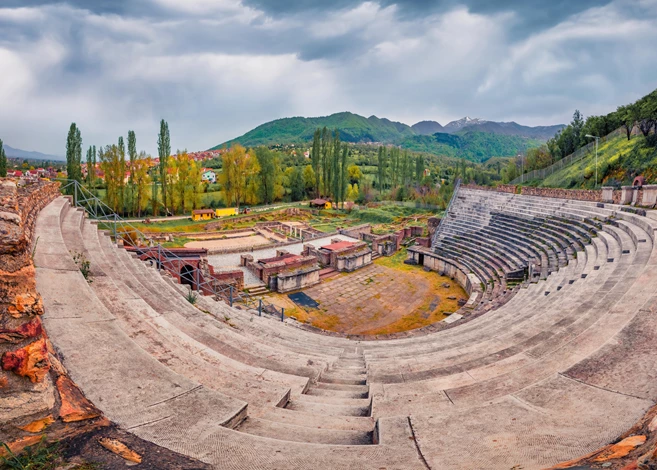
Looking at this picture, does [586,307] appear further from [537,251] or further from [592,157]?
[592,157]

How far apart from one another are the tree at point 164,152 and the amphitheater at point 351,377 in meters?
33.7

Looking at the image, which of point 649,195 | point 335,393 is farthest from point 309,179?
point 335,393

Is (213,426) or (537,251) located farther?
(537,251)

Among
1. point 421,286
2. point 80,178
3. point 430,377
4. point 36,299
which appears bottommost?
point 421,286

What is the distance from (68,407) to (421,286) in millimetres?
19070

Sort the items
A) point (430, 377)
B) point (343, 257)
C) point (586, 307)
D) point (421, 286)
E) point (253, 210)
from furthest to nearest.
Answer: point (253, 210), point (343, 257), point (421, 286), point (586, 307), point (430, 377)

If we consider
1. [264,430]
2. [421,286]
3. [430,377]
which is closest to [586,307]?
[430,377]

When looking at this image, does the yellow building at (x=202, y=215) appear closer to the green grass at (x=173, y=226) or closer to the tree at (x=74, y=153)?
the green grass at (x=173, y=226)

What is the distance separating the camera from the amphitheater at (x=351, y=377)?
11.1ft

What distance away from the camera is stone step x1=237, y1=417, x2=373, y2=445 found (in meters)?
3.86

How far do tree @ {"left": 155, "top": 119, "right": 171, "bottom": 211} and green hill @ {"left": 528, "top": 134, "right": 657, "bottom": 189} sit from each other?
40518 mm

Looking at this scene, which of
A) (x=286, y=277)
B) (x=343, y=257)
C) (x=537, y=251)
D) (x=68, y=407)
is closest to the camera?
(x=68, y=407)

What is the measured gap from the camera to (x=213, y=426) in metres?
3.56

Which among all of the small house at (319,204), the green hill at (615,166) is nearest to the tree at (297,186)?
the small house at (319,204)
